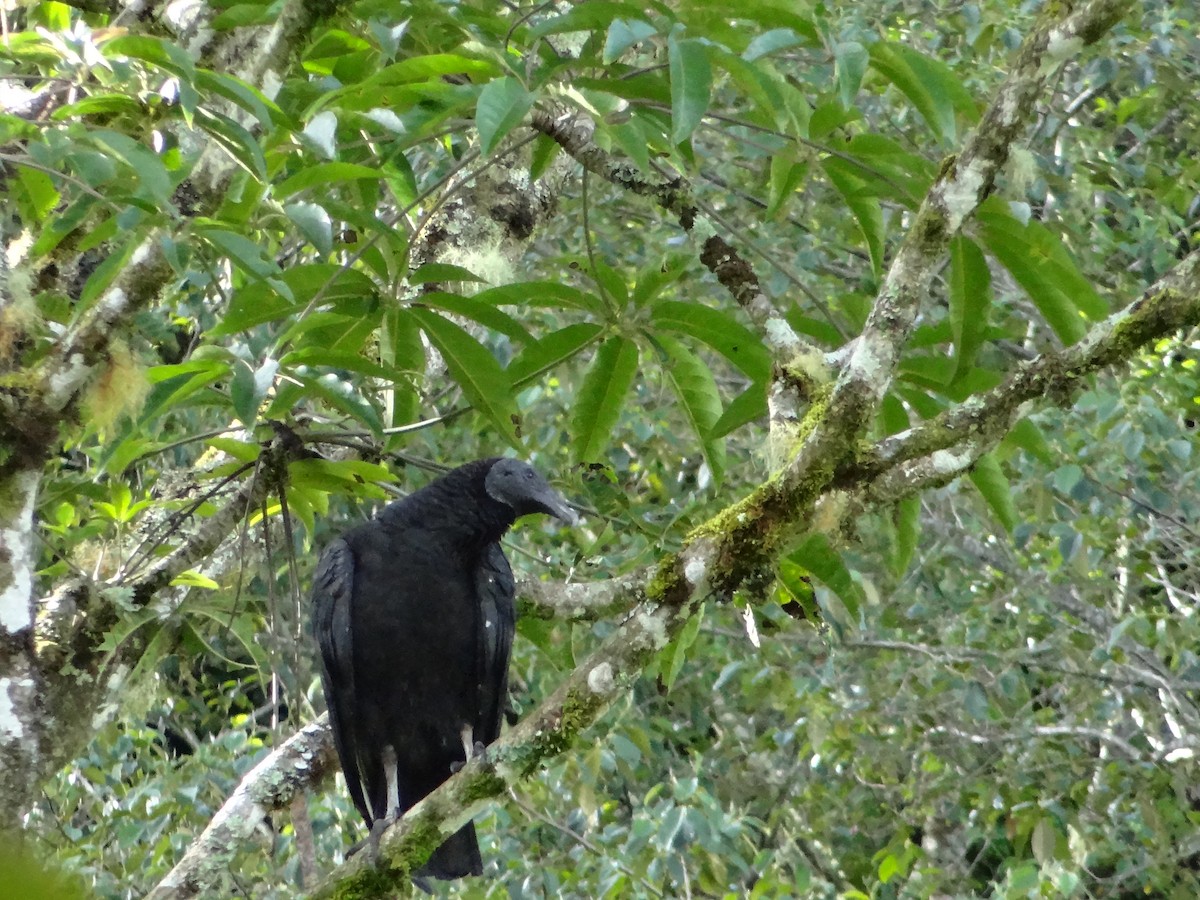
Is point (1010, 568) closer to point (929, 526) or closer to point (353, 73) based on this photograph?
point (929, 526)

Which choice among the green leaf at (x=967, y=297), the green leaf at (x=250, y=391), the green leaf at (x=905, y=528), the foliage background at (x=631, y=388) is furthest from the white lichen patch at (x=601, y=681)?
the green leaf at (x=967, y=297)

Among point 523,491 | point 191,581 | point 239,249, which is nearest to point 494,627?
point 523,491

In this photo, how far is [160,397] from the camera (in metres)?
2.24

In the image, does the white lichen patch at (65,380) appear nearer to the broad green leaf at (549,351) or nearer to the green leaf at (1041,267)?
the broad green leaf at (549,351)

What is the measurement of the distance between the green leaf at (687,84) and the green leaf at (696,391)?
2.88ft

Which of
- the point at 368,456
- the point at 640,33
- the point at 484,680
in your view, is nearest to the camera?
the point at 640,33

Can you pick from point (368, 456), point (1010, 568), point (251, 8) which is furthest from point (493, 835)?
point (251, 8)

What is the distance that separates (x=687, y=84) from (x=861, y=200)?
0.85 meters

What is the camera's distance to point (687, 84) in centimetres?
182

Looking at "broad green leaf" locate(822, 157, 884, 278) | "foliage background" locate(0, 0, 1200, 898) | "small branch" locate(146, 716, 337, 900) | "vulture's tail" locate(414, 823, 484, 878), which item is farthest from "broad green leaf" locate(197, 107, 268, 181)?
"vulture's tail" locate(414, 823, 484, 878)

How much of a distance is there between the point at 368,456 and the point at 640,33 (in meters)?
1.55

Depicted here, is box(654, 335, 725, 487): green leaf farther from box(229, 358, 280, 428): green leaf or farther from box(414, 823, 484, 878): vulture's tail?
box(414, 823, 484, 878): vulture's tail

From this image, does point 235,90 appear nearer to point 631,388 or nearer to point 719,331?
point 719,331

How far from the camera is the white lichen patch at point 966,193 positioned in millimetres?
2104
